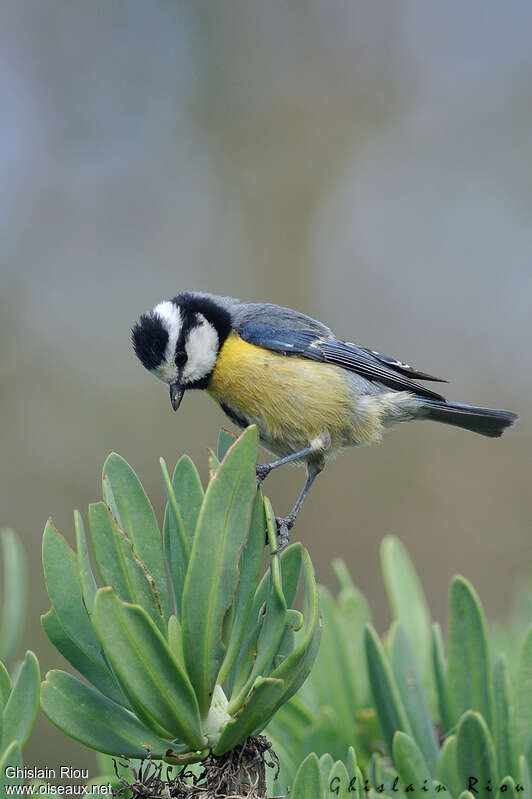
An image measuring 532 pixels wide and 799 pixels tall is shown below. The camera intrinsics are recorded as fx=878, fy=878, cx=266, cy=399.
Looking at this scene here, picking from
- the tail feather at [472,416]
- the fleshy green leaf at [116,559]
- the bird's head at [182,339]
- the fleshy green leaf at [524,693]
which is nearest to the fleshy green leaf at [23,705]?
the fleshy green leaf at [116,559]

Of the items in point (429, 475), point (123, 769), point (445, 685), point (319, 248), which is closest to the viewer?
point (123, 769)

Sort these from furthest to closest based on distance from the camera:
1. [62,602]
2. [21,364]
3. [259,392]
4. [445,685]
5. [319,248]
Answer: [319,248], [21,364], [259,392], [445,685], [62,602]

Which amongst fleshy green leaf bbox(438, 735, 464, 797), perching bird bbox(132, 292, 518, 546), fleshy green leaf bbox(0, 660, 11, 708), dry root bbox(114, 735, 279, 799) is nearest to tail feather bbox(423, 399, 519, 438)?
perching bird bbox(132, 292, 518, 546)

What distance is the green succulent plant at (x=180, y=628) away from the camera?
3.35ft

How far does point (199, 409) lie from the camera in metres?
6.50

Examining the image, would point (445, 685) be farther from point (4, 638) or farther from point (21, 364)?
point (21, 364)

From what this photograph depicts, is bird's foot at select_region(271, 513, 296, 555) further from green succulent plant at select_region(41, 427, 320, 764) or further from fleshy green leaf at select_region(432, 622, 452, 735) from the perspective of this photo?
green succulent plant at select_region(41, 427, 320, 764)

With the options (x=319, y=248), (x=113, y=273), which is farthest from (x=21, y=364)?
(x=319, y=248)

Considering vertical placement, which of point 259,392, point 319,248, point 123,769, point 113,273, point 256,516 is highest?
point 319,248

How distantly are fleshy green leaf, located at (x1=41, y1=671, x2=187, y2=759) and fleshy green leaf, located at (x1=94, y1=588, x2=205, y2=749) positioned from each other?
44 millimetres

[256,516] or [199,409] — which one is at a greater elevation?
[199,409]

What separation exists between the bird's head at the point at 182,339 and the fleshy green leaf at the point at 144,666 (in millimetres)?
1558

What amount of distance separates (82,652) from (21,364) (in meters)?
5.63

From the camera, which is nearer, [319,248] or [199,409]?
[199,409]
